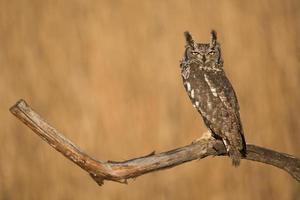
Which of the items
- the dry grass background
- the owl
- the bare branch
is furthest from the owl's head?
the dry grass background

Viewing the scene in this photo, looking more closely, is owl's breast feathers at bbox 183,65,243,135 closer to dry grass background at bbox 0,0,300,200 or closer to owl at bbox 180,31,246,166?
owl at bbox 180,31,246,166

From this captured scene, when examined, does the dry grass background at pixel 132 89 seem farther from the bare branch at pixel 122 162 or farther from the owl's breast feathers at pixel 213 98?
the bare branch at pixel 122 162

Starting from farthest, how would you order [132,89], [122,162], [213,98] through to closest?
[132,89], [213,98], [122,162]

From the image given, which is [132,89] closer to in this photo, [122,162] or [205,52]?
[205,52]

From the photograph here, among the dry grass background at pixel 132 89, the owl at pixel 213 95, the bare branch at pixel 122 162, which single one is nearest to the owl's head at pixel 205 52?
the owl at pixel 213 95

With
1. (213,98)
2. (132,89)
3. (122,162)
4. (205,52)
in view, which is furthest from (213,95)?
(132,89)

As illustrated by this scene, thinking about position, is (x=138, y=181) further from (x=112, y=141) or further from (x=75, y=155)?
(x=75, y=155)

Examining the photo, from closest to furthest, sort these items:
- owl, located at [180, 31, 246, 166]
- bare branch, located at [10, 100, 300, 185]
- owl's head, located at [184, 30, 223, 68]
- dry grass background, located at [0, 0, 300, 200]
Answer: bare branch, located at [10, 100, 300, 185] → owl, located at [180, 31, 246, 166] → owl's head, located at [184, 30, 223, 68] → dry grass background, located at [0, 0, 300, 200]
